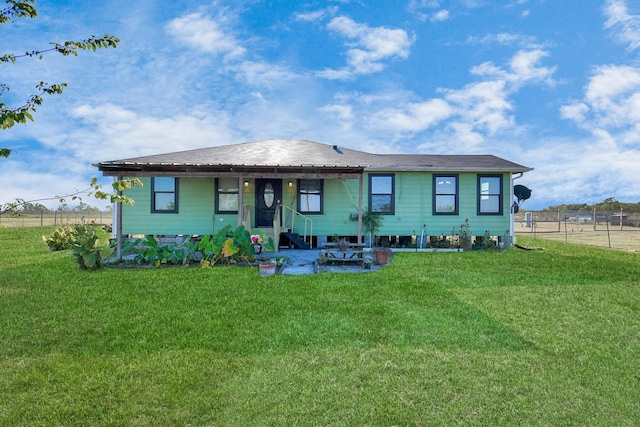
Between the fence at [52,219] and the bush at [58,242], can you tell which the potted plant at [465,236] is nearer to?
the bush at [58,242]

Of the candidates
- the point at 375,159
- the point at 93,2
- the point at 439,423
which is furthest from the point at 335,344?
the point at 375,159

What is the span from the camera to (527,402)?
2516 mm

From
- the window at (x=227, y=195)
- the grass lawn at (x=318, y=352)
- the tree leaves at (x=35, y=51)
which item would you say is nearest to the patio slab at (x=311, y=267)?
the grass lawn at (x=318, y=352)

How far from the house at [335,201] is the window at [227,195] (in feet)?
0.10

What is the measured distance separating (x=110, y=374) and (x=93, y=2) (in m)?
5.50

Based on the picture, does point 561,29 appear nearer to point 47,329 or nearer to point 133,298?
point 133,298

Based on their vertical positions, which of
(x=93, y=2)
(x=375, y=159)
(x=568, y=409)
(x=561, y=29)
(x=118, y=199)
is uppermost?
(x=561, y=29)

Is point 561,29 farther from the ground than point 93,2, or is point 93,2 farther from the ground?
point 561,29

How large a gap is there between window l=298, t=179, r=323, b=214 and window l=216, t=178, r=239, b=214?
7.00 ft

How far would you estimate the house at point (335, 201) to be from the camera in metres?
11.0

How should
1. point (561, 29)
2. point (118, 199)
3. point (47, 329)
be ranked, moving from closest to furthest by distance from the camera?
1. point (118, 199)
2. point (47, 329)
3. point (561, 29)

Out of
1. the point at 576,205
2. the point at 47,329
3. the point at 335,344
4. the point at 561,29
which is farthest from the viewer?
the point at 576,205

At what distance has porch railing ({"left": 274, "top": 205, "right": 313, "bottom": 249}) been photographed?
11.2m

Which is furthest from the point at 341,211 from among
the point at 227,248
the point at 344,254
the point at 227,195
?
the point at 227,248
